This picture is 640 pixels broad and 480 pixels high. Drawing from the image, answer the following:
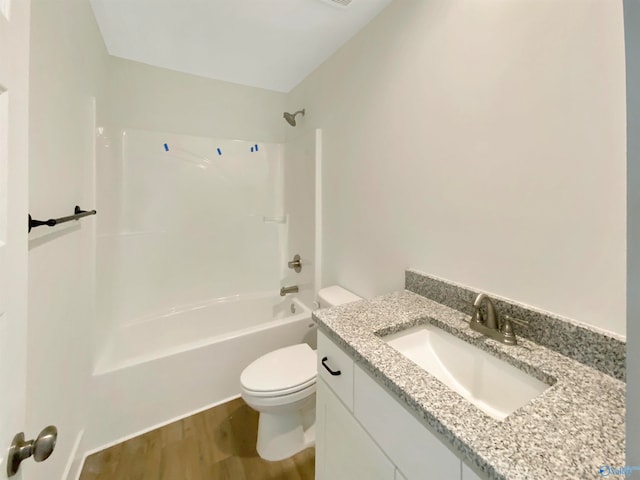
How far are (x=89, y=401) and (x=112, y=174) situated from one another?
59.6 inches

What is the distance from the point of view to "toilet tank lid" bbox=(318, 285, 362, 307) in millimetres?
1674

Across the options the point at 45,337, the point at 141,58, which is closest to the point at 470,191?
the point at 45,337

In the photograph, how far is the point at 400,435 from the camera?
68 cm

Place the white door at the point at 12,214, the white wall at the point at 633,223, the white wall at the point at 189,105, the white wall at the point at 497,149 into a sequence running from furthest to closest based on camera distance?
the white wall at the point at 189,105 → the white wall at the point at 497,149 → the white door at the point at 12,214 → the white wall at the point at 633,223

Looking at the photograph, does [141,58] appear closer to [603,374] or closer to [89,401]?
[89,401]

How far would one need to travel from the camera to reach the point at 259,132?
2604mm

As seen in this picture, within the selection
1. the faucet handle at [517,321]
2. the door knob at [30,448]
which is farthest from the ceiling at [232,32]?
the door knob at [30,448]

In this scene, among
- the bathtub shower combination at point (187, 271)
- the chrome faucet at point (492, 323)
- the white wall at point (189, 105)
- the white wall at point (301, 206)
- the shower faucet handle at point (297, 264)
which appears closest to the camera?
the chrome faucet at point (492, 323)

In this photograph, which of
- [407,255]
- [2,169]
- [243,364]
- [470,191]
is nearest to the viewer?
[2,169]

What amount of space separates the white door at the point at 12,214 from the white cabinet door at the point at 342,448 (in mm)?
794

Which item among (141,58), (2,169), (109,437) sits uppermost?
(141,58)

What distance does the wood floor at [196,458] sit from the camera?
1344mm

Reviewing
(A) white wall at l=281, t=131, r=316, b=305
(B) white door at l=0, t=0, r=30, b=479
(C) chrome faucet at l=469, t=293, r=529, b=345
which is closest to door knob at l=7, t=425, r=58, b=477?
(B) white door at l=0, t=0, r=30, b=479

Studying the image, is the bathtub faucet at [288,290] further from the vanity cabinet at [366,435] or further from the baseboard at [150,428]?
the vanity cabinet at [366,435]
